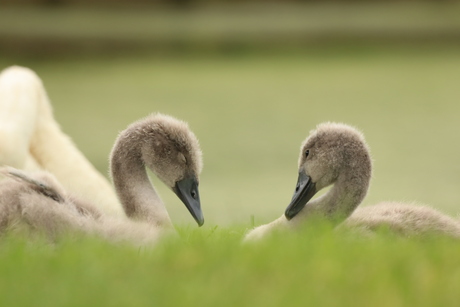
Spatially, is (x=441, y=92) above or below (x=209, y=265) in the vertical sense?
above

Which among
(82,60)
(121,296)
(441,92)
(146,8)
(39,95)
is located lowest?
(121,296)

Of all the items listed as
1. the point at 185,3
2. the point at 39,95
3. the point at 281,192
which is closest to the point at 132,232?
the point at 39,95

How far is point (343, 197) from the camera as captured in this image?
3396 millimetres

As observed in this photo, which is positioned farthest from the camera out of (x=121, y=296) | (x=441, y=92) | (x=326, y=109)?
(x=441, y=92)

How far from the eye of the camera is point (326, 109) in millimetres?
11320

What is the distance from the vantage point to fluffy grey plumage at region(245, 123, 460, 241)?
3371 mm

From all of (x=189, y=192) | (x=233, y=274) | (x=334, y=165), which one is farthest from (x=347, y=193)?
(x=233, y=274)

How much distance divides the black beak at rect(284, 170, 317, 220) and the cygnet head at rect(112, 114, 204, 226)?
1.26 ft

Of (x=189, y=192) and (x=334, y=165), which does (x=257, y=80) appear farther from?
(x=334, y=165)

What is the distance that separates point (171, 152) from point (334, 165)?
0.65 meters

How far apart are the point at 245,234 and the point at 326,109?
7.80 m

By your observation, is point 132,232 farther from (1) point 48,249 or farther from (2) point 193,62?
(2) point 193,62

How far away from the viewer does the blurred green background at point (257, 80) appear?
27.7ft

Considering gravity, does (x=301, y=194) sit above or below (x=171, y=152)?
below
